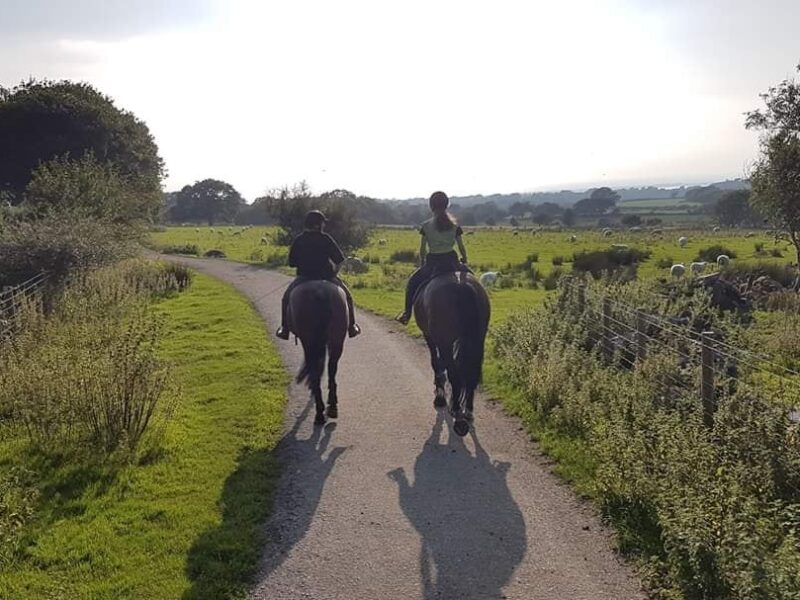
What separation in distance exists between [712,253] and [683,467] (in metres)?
40.0

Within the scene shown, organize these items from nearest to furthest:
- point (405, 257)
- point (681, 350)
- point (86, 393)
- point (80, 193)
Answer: point (86, 393)
point (681, 350)
point (80, 193)
point (405, 257)

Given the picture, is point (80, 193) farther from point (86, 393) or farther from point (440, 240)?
point (440, 240)

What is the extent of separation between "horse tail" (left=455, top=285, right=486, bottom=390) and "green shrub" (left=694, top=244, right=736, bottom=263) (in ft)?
118

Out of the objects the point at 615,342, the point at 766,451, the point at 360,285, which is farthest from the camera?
the point at 360,285

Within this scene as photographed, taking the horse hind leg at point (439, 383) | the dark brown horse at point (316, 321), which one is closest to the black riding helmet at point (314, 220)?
the dark brown horse at point (316, 321)

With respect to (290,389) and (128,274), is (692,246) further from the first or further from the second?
(290,389)

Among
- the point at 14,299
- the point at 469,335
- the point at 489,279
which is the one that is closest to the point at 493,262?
the point at 489,279

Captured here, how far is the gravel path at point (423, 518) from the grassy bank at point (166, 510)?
31cm

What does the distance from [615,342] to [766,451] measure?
19.2 feet

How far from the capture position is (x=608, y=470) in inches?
276

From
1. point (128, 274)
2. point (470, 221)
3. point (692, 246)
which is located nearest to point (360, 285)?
point (128, 274)

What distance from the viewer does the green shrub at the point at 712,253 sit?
41094mm

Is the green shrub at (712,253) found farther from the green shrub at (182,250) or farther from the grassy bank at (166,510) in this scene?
the grassy bank at (166,510)

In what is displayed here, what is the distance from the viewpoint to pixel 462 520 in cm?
660
